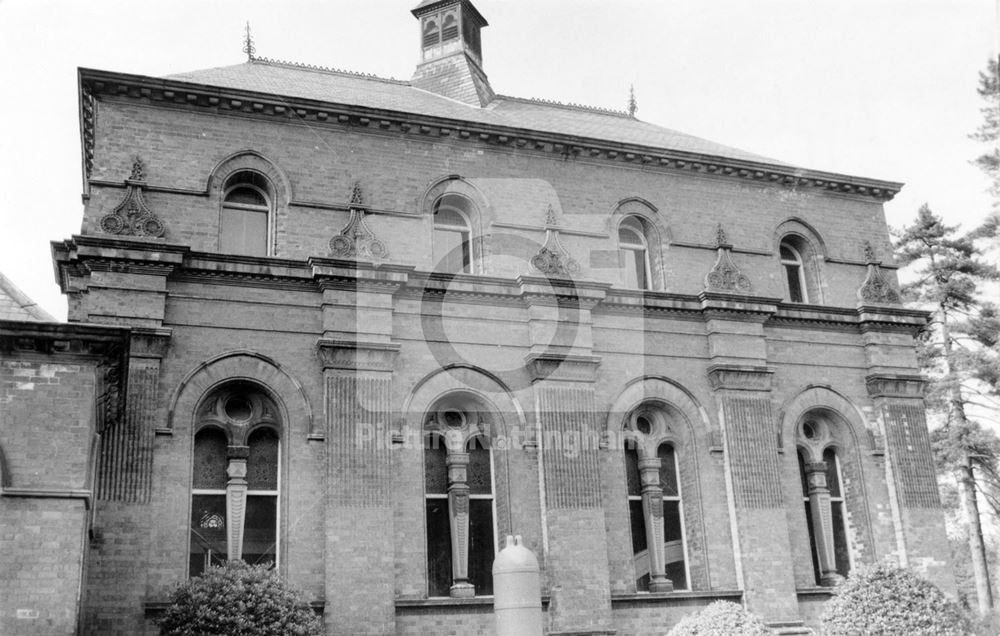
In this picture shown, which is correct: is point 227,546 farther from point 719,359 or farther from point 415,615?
point 719,359

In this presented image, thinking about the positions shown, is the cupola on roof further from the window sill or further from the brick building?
the window sill

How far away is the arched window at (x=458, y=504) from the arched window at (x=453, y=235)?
2975 millimetres

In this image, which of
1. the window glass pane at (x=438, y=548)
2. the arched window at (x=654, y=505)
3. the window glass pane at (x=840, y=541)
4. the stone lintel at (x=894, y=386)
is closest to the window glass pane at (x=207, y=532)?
the window glass pane at (x=438, y=548)

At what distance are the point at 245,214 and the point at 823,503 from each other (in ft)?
45.3

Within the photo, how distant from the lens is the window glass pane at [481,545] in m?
19.8

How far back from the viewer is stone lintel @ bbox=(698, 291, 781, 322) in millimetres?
22547

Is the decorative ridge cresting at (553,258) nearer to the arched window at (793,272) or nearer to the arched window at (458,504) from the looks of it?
the arched window at (458,504)

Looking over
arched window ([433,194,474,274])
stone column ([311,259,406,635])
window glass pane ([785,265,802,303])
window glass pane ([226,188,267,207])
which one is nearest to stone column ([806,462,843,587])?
window glass pane ([785,265,802,303])

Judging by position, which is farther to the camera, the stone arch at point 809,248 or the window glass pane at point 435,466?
the stone arch at point 809,248

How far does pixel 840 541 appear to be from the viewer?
75.1 ft

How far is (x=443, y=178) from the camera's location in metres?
21.9

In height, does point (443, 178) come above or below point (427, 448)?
above

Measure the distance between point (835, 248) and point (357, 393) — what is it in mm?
12397

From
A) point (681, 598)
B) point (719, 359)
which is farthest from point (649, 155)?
point (681, 598)
